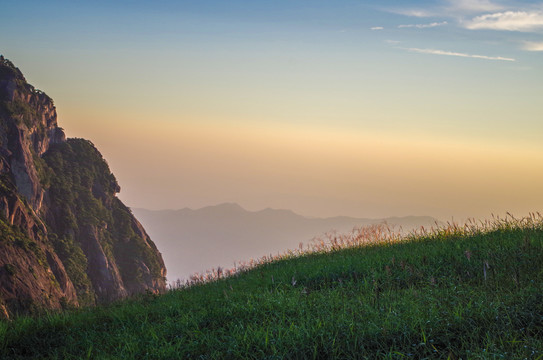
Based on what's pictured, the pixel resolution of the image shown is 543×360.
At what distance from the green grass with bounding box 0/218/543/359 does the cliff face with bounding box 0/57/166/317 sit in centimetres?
4070

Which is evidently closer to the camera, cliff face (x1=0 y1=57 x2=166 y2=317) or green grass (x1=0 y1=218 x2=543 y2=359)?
green grass (x1=0 y1=218 x2=543 y2=359)

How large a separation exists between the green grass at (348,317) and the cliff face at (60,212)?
40.7m

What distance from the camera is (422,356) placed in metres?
5.07

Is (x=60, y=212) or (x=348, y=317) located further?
(x=60, y=212)

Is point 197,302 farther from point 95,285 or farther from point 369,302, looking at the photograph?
point 95,285

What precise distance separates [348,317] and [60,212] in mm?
86392

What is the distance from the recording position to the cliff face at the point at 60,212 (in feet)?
186

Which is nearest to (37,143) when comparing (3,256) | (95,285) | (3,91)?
(3,91)

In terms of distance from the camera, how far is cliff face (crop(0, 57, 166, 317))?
56.8 m

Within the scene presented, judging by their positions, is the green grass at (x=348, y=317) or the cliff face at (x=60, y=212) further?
the cliff face at (x=60, y=212)

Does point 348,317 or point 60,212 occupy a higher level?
point 348,317

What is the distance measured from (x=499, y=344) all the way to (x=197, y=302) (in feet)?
17.1

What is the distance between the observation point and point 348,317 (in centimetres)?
612

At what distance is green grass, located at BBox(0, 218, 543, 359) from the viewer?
530 centimetres
